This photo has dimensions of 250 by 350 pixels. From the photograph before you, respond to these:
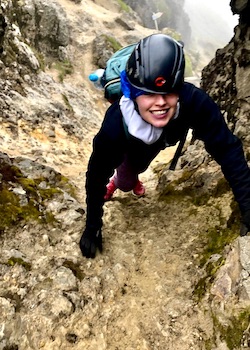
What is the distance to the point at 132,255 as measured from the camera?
5164mm

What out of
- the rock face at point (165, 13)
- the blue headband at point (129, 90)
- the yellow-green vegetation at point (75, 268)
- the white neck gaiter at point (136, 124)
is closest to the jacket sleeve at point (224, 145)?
the white neck gaiter at point (136, 124)

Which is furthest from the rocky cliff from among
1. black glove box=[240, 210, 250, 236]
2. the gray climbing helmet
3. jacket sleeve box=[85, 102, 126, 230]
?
the gray climbing helmet

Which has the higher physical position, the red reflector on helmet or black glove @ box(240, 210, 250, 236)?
the red reflector on helmet

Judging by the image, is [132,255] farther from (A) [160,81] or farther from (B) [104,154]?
(A) [160,81]

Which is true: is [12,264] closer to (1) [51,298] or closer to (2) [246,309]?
(1) [51,298]

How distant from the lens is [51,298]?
164 inches

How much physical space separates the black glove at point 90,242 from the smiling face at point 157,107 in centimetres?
196

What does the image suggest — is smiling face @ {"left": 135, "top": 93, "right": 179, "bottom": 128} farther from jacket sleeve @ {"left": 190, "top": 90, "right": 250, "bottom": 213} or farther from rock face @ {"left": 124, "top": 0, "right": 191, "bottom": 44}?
rock face @ {"left": 124, "top": 0, "right": 191, "bottom": 44}

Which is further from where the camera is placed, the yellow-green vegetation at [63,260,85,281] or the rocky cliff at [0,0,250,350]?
the yellow-green vegetation at [63,260,85,281]

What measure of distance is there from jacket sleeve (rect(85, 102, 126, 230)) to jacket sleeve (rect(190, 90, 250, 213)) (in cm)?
100

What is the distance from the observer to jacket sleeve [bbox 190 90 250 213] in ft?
13.7

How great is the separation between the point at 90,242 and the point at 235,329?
2.27 m

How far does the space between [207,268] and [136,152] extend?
71.2 inches

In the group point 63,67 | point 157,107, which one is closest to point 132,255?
point 157,107
